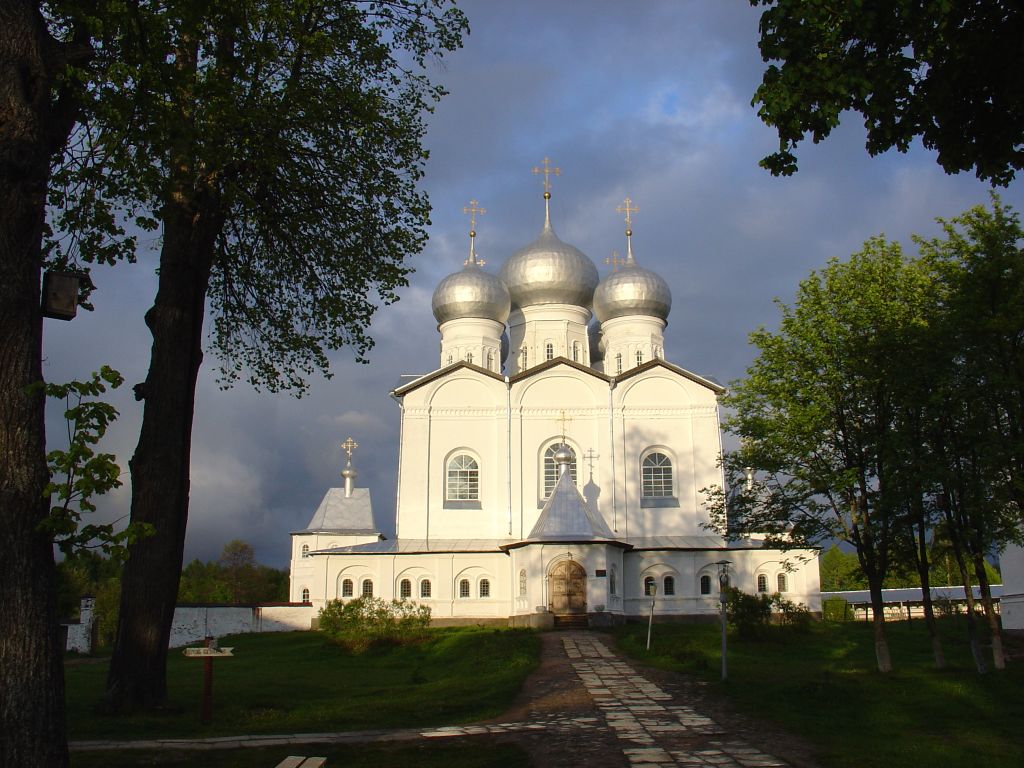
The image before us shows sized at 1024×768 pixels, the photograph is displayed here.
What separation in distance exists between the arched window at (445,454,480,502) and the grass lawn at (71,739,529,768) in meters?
24.1

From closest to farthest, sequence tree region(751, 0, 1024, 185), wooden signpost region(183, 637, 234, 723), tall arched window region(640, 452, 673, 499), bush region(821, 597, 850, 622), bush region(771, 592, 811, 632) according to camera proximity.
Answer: tree region(751, 0, 1024, 185)
wooden signpost region(183, 637, 234, 723)
bush region(771, 592, 811, 632)
tall arched window region(640, 452, 673, 499)
bush region(821, 597, 850, 622)

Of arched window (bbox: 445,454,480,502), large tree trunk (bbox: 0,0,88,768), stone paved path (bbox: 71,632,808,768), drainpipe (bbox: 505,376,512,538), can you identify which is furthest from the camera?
arched window (bbox: 445,454,480,502)

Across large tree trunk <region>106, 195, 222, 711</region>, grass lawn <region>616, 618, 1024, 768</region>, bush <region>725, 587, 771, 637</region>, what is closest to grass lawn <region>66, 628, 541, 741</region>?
large tree trunk <region>106, 195, 222, 711</region>

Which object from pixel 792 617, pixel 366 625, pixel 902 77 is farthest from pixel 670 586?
pixel 902 77

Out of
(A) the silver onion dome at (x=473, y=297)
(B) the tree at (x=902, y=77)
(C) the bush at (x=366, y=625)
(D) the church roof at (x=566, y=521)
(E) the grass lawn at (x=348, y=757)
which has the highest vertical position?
(A) the silver onion dome at (x=473, y=297)

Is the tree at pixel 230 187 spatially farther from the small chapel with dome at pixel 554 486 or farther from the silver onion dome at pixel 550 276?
the silver onion dome at pixel 550 276

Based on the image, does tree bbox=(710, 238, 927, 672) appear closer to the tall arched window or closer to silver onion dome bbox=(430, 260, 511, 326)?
the tall arched window

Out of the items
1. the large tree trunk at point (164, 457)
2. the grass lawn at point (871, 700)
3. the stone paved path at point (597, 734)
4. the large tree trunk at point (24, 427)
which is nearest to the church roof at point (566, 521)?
the grass lawn at point (871, 700)

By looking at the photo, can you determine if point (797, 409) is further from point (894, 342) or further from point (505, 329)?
point (505, 329)

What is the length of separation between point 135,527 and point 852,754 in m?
6.18

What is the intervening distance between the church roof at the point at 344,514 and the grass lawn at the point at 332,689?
1751cm

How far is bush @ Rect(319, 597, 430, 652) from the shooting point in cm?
2352

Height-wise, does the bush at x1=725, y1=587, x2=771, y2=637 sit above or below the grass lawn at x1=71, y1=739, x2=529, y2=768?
above

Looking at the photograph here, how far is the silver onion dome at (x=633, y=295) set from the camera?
37.7 meters
